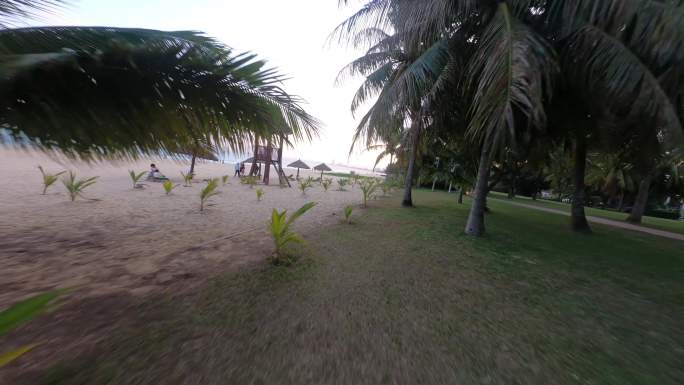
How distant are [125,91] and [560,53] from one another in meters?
6.23

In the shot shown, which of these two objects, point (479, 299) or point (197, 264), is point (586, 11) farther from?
point (197, 264)

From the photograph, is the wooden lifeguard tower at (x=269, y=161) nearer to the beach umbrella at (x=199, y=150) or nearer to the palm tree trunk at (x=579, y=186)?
the beach umbrella at (x=199, y=150)

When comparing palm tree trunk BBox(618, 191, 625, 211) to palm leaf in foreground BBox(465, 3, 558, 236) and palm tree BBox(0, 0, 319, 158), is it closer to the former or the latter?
palm leaf in foreground BBox(465, 3, 558, 236)

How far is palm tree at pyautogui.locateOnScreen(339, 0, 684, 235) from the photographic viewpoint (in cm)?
289

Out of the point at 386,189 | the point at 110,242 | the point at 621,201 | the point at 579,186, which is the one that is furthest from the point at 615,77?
the point at 621,201

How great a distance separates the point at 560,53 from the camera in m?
4.23

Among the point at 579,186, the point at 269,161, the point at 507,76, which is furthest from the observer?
the point at 269,161

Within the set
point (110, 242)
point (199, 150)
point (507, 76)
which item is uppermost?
point (507, 76)

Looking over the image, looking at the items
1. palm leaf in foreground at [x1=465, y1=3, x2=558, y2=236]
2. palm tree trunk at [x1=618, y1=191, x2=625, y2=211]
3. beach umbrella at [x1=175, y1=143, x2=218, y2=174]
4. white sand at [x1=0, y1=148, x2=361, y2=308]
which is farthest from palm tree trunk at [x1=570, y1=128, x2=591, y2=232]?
palm tree trunk at [x1=618, y1=191, x2=625, y2=211]

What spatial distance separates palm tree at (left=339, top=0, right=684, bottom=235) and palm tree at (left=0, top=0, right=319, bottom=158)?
2709 mm

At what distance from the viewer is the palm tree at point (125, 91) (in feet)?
5.49

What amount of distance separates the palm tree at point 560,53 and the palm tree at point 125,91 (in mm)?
2709

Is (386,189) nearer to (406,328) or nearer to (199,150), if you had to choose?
(199,150)

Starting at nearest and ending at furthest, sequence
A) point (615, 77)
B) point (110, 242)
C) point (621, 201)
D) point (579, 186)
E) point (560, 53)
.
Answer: point (615, 77) → point (110, 242) → point (560, 53) → point (579, 186) → point (621, 201)
